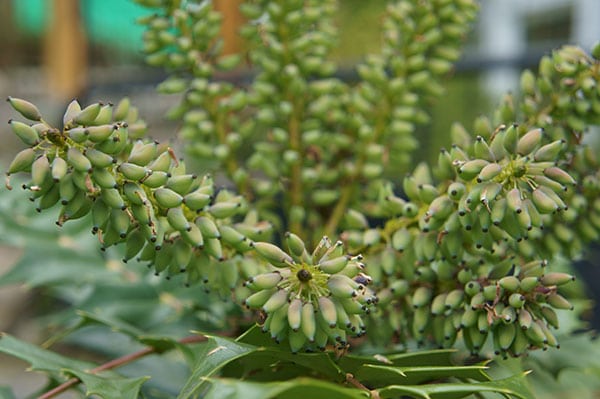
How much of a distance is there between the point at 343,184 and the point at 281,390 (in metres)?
0.34

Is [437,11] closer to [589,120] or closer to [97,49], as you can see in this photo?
[589,120]

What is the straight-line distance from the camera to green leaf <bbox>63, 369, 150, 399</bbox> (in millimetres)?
436

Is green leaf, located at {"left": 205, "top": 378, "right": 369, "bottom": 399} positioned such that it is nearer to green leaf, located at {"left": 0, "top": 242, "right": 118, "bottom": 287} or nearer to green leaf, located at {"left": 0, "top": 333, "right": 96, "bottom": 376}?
green leaf, located at {"left": 0, "top": 333, "right": 96, "bottom": 376}

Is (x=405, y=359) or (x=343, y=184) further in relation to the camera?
(x=343, y=184)

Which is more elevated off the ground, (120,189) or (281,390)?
(120,189)

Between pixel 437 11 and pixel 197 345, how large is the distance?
33 cm

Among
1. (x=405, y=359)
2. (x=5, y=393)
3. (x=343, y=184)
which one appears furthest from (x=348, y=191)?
(x=5, y=393)

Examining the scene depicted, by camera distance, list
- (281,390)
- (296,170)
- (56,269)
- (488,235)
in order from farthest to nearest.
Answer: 1. (56,269)
2. (296,170)
3. (488,235)
4. (281,390)

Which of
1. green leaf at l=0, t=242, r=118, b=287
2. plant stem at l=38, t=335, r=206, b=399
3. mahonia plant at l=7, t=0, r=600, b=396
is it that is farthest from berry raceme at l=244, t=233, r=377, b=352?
green leaf at l=0, t=242, r=118, b=287

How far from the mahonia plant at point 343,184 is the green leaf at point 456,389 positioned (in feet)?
0.10

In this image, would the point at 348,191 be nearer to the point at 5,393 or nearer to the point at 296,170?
the point at 296,170

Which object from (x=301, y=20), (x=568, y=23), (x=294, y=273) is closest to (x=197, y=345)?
(x=294, y=273)

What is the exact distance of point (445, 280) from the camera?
479 millimetres

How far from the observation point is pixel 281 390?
0.33 m
